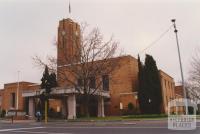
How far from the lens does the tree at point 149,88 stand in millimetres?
44963

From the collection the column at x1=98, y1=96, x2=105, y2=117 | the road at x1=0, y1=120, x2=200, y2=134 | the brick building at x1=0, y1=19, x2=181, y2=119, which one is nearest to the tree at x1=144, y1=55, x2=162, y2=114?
the brick building at x1=0, y1=19, x2=181, y2=119

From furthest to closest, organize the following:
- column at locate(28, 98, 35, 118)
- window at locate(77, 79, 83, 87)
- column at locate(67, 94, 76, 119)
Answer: column at locate(28, 98, 35, 118), column at locate(67, 94, 76, 119), window at locate(77, 79, 83, 87)

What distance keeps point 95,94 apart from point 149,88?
8.81 metres

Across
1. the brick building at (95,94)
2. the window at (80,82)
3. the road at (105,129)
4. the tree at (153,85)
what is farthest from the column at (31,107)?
the road at (105,129)

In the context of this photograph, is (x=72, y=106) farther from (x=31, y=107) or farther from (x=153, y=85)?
(x=153, y=85)

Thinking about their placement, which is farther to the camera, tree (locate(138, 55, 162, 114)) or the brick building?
tree (locate(138, 55, 162, 114))

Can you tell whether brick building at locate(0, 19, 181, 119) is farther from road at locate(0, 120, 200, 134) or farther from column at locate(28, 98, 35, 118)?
road at locate(0, 120, 200, 134)

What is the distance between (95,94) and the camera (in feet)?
145

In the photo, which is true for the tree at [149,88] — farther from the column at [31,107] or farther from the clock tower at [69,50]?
the column at [31,107]

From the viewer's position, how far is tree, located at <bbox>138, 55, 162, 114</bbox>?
148 ft

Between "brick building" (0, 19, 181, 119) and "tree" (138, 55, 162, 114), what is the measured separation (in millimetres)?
3022

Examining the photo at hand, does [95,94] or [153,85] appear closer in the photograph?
[95,94]

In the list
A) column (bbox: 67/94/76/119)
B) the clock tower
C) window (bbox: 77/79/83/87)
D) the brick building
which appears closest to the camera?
the clock tower

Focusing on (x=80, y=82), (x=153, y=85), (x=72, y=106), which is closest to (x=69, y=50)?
(x=80, y=82)
